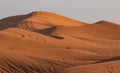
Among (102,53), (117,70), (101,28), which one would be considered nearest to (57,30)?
(101,28)

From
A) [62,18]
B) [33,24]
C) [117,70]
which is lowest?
[62,18]

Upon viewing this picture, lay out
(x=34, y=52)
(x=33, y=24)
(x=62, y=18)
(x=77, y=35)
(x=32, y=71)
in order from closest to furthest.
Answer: (x=32, y=71) < (x=34, y=52) < (x=77, y=35) < (x=33, y=24) < (x=62, y=18)

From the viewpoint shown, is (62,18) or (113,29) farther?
(62,18)

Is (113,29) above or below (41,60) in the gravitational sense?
below

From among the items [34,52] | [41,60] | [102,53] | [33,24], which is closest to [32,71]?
[41,60]

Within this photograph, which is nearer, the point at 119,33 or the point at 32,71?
the point at 32,71

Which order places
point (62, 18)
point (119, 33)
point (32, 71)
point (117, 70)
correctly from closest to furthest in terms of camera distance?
point (117, 70) → point (32, 71) → point (119, 33) → point (62, 18)

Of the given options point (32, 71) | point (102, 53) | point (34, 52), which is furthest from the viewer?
point (102, 53)

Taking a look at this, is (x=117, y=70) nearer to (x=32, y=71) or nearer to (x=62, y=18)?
(x=32, y=71)

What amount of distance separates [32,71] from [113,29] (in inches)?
984

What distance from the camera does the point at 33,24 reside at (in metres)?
42.5

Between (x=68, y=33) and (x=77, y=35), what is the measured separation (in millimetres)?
780

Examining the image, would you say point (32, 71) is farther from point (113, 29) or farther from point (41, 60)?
point (113, 29)

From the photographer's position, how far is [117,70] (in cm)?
1312
